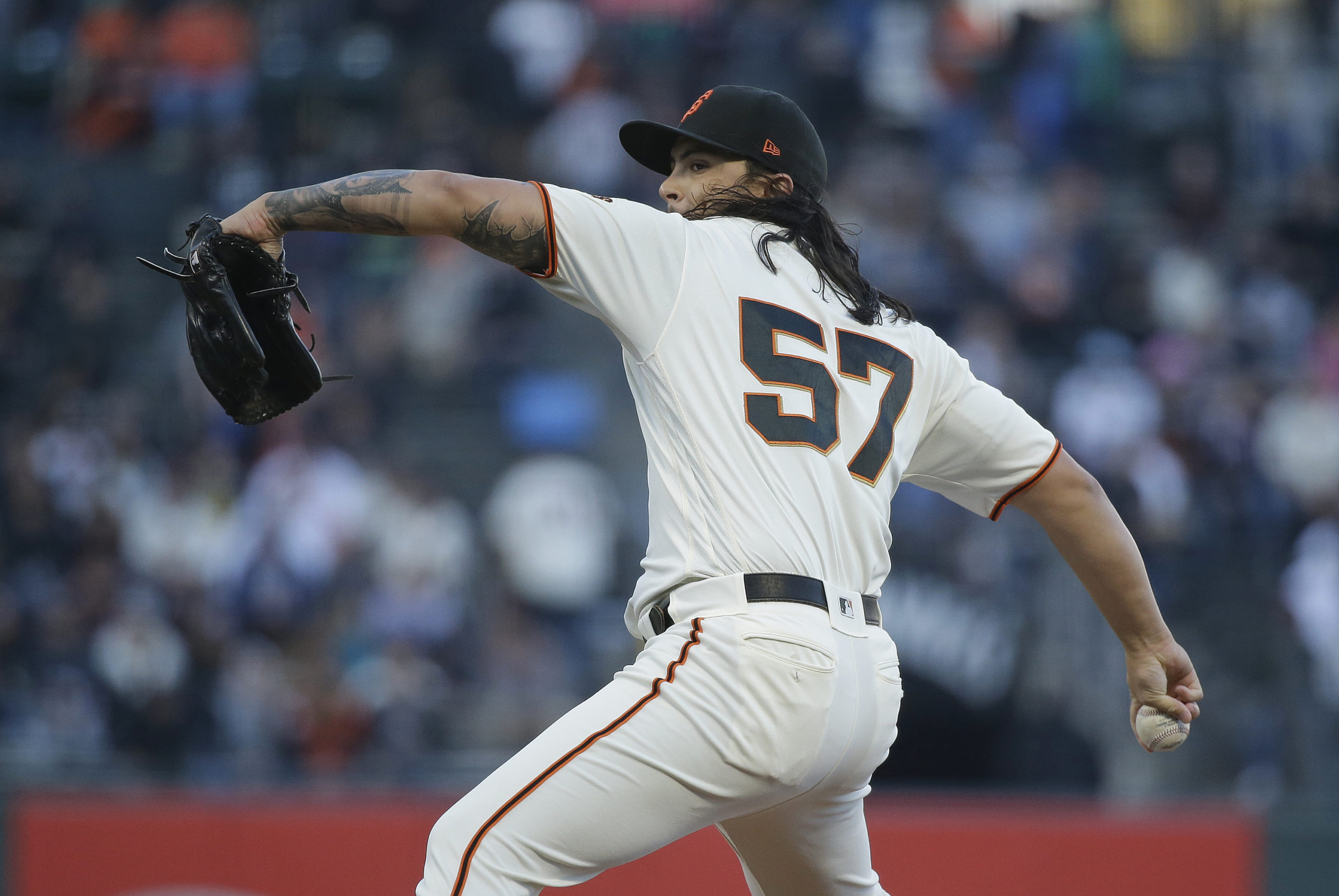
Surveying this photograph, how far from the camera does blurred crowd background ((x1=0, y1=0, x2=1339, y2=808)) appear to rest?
26.2 ft

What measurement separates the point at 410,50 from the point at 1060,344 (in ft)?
18.5

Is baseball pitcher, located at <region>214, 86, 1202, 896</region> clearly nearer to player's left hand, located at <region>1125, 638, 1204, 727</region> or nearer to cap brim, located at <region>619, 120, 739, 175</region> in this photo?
cap brim, located at <region>619, 120, 739, 175</region>

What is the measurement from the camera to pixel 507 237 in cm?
286

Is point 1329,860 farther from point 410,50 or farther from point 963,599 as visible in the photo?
point 410,50

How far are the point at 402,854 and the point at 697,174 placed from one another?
4.22 metres

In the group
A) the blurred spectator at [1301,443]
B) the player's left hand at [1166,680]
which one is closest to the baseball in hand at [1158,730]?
the player's left hand at [1166,680]

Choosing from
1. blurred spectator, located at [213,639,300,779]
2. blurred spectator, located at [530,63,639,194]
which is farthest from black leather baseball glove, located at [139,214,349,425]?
blurred spectator, located at [530,63,639,194]

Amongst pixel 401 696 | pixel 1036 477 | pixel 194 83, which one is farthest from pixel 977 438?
pixel 194 83

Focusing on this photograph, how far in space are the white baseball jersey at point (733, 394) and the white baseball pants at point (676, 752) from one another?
0.41 ft

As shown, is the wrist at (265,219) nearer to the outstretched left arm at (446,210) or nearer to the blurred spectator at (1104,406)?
the outstretched left arm at (446,210)

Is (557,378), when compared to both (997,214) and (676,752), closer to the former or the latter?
(997,214)

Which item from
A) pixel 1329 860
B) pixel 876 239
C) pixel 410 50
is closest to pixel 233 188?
pixel 410 50

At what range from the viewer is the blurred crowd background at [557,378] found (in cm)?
799

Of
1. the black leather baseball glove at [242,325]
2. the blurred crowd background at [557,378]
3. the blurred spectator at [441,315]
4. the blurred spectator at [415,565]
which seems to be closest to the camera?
the black leather baseball glove at [242,325]
